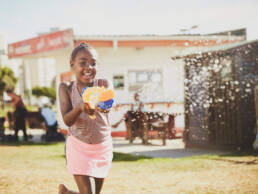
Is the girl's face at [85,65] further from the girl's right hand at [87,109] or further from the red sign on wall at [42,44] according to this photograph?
the red sign on wall at [42,44]

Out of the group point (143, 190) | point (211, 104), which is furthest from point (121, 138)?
point (143, 190)

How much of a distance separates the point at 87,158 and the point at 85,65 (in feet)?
2.49

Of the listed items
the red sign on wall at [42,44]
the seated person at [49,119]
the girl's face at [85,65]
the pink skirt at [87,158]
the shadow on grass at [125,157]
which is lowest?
the shadow on grass at [125,157]

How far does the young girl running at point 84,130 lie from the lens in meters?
3.07

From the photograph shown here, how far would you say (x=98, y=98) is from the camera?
2.79 meters

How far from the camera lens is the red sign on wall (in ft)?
44.8

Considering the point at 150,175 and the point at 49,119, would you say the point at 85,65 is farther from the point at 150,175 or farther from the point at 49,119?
the point at 49,119

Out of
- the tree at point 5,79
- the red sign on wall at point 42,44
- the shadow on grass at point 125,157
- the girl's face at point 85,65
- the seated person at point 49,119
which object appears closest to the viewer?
the girl's face at point 85,65

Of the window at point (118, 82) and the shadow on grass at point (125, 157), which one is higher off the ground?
the window at point (118, 82)

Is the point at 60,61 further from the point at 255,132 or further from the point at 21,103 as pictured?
the point at 255,132

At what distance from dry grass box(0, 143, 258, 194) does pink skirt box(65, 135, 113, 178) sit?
257 centimetres

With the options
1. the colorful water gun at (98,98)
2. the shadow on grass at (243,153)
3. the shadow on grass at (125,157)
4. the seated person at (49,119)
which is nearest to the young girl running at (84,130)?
the colorful water gun at (98,98)

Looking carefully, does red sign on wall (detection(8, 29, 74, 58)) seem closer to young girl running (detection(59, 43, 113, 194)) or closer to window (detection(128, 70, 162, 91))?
window (detection(128, 70, 162, 91))

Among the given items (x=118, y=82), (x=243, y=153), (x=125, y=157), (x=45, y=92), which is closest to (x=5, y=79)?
(x=45, y=92)
